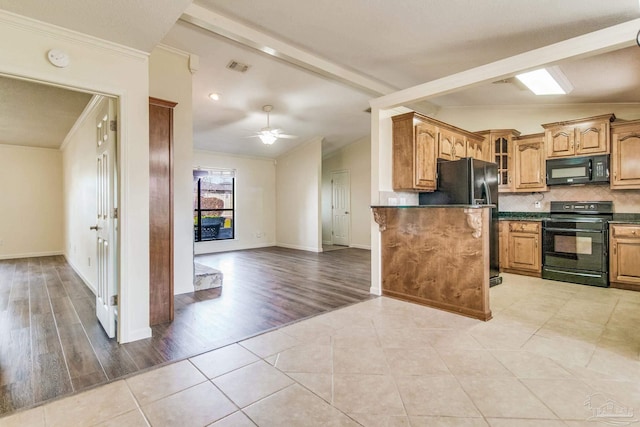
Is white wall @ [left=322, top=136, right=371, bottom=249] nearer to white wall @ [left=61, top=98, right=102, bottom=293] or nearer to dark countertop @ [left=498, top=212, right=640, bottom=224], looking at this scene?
dark countertop @ [left=498, top=212, right=640, bottom=224]

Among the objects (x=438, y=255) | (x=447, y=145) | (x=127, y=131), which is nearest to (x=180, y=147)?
(x=127, y=131)

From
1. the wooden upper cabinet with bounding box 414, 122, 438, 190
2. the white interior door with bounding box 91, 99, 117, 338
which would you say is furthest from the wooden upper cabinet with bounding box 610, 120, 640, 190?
the white interior door with bounding box 91, 99, 117, 338

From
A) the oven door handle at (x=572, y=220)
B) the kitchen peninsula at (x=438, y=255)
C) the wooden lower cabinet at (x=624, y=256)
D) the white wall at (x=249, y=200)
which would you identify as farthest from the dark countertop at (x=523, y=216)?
the white wall at (x=249, y=200)

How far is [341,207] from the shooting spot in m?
8.84

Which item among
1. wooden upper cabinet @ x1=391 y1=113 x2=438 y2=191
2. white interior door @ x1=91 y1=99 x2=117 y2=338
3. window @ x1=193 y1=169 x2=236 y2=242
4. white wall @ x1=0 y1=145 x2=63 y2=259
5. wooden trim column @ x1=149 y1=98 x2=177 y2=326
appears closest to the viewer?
white interior door @ x1=91 y1=99 x2=117 y2=338

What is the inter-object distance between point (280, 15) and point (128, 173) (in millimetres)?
2028

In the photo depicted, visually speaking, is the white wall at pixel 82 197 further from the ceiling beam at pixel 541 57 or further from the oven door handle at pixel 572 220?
the oven door handle at pixel 572 220

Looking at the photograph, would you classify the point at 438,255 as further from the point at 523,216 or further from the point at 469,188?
the point at 523,216

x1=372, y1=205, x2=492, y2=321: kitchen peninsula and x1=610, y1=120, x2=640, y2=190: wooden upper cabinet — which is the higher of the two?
x1=610, y1=120, x2=640, y2=190: wooden upper cabinet

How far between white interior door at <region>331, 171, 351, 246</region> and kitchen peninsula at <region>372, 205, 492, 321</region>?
475 cm

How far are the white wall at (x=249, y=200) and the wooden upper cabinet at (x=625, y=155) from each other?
6991 millimetres

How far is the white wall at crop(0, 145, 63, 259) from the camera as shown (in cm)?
661

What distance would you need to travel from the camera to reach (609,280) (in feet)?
13.9

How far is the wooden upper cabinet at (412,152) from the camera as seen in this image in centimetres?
393
